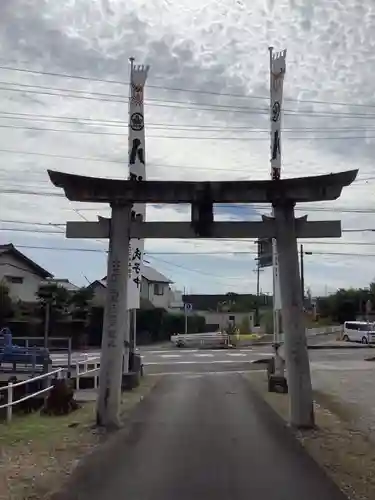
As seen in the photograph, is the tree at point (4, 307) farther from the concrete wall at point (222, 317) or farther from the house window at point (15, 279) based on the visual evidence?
the concrete wall at point (222, 317)

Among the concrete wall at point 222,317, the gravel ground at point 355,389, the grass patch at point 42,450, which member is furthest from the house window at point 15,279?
the grass patch at point 42,450

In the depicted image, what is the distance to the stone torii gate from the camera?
12.1 meters

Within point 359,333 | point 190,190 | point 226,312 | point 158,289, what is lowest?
point 359,333

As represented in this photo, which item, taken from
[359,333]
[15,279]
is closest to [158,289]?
[15,279]

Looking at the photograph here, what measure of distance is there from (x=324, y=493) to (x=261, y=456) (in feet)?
7.29

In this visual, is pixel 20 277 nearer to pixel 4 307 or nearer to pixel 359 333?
pixel 4 307

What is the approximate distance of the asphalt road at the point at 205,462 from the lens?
23.5 feet

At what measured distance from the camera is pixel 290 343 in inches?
478

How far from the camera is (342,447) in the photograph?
396 inches

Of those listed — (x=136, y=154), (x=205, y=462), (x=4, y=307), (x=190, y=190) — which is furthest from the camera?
(x=4, y=307)

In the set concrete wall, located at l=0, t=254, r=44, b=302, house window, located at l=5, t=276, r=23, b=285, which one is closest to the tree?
concrete wall, located at l=0, t=254, r=44, b=302

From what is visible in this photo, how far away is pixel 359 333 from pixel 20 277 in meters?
29.0

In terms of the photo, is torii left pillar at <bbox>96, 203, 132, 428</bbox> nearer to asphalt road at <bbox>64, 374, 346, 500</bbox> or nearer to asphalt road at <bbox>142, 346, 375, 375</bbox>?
asphalt road at <bbox>64, 374, 346, 500</bbox>

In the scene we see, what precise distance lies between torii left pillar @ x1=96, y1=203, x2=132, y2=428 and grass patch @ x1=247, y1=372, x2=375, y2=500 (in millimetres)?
3442
